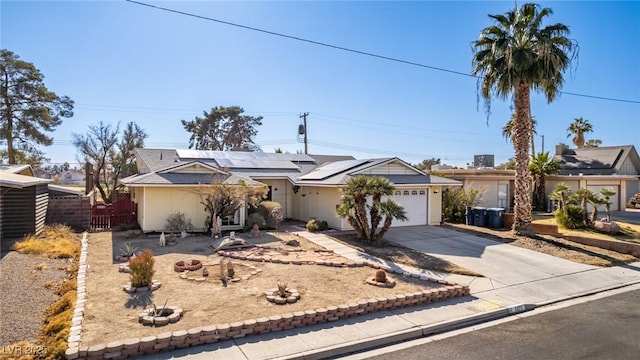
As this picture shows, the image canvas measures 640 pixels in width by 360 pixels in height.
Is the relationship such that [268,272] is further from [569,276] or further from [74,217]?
[74,217]

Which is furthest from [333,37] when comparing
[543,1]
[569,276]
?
[569,276]

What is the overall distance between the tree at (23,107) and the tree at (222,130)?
14478 millimetres

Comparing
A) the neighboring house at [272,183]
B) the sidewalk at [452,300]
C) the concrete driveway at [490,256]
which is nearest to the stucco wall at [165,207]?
the neighboring house at [272,183]

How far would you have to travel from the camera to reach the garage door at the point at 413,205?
18891 mm

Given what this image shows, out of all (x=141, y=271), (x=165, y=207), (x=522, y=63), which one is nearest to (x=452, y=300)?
(x=141, y=271)

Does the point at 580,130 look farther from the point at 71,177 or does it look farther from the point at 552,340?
the point at 71,177

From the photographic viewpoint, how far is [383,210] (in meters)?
13.8

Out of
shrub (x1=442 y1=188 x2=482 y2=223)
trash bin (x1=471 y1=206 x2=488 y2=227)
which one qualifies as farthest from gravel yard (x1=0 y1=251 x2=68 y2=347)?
trash bin (x1=471 y1=206 x2=488 y2=227)

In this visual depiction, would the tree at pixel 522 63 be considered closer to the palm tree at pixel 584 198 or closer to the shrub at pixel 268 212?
the palm tree at pixel 584 198

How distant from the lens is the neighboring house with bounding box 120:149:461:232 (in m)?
16.3

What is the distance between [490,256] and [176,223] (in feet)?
43.1

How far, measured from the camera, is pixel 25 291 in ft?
25.8

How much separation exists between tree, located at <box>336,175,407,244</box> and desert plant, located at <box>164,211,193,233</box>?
720 cm

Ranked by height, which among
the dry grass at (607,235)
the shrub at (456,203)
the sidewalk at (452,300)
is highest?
the shrub at (456,203)
